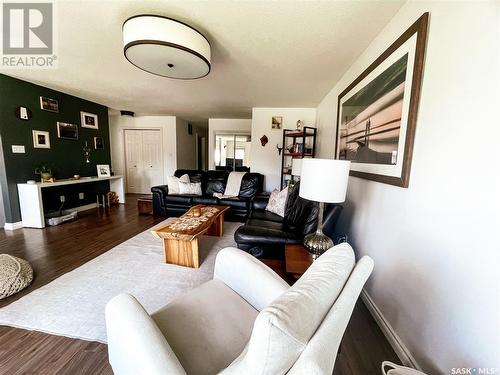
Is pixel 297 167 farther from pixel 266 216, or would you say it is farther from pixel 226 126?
pixel 226 126

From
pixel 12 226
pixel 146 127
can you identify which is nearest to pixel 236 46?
pixel 12 226

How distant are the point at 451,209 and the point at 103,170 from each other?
570cm

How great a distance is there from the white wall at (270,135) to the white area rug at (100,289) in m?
2.70

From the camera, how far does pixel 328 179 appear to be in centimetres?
134

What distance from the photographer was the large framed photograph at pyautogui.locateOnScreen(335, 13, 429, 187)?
4.17 ft

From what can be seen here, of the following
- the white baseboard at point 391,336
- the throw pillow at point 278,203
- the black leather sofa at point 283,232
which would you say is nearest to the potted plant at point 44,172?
the black leather sofa at point 283,232

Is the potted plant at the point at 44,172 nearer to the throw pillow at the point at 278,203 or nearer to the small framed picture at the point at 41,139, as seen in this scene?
the small framed picture at the point at 41,139

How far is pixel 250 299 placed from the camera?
112 centimetres

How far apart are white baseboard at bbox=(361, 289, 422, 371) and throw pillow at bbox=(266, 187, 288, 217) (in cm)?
141

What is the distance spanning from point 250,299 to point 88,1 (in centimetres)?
232

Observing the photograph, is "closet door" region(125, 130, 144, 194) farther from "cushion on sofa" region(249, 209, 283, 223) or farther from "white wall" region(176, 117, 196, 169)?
"cushion on sofa" region(249, 209, 283, 223)

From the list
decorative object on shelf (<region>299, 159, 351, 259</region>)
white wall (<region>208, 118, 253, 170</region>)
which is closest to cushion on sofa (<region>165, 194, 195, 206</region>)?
white wall (<region>208, 118, 253, 170</region>)

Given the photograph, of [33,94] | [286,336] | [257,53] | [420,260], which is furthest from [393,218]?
[33,94]

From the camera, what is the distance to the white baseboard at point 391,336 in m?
1.19
